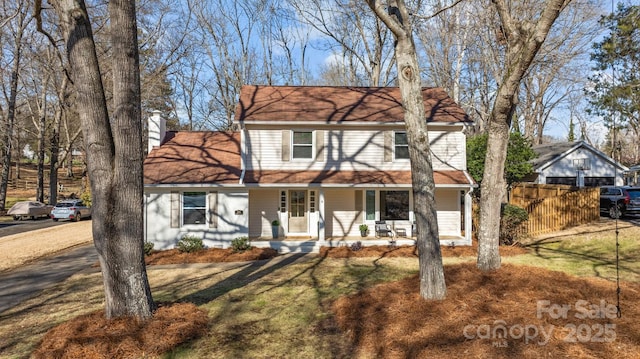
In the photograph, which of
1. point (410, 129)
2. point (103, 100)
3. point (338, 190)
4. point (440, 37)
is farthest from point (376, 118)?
point (440, 37)

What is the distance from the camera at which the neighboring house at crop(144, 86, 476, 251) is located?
536 inches

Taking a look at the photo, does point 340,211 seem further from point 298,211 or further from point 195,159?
point 195,159

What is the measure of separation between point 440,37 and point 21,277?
28530mm

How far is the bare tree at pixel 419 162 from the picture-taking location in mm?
6574

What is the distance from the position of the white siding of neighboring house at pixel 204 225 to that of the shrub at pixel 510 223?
10.3m

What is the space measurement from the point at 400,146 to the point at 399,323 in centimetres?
1017

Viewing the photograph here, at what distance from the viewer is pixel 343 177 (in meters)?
14.1

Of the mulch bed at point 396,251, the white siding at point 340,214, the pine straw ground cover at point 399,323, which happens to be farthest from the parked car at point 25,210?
the mulch bed at point 396,251

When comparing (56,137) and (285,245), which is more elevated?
(56,137)

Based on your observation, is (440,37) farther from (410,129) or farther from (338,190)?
(410,129)

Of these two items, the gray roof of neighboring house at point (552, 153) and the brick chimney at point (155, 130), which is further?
the gray roof of neighboring house at point (552, 153)

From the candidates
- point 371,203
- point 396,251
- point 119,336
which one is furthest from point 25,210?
point 396,251

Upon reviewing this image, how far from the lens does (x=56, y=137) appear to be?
27.8 metres

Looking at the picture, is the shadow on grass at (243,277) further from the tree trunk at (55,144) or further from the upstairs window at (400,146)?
the tree trunk at (55,144)
